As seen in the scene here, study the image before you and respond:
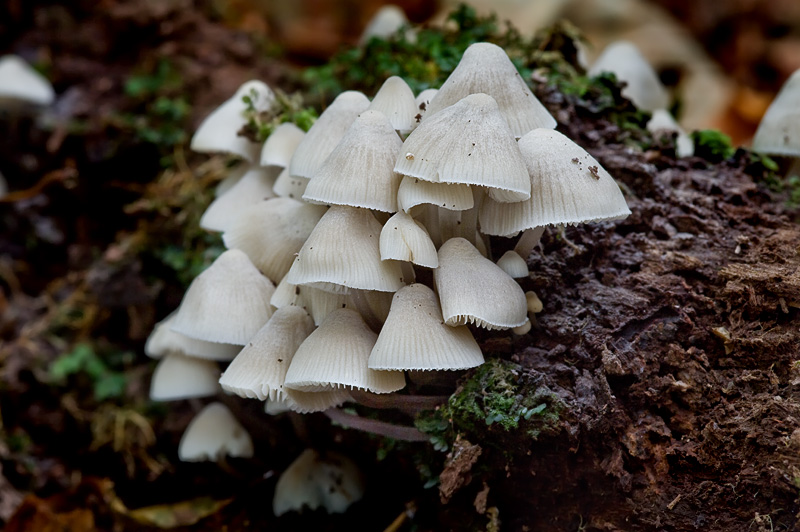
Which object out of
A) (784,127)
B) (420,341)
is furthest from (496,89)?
(784,127)

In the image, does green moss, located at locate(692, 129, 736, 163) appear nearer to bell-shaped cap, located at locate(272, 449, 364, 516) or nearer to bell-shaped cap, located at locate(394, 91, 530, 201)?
bell-shaped cap, located at locate(394, 91, 530, 201)

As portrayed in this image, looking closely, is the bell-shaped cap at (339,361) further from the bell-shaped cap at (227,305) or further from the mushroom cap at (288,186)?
the mushroom cap at (288,186)

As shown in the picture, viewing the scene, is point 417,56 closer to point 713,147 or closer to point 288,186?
point 288,186

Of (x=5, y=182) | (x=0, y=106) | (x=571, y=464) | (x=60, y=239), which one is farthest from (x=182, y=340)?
(x=0, y=106)

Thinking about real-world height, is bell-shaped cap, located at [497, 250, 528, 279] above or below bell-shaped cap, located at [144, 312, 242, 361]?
above

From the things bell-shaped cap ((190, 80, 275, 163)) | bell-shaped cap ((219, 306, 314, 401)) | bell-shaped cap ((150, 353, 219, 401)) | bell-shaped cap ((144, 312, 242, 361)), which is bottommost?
bell-shaped cap ((150, 353, 219, 401))

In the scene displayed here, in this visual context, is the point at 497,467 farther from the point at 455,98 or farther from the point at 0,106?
the point at 0,106

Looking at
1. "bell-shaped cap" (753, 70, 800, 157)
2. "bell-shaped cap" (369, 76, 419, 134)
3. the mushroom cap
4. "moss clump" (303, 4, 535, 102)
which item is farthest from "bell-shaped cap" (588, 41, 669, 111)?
the mushroom cap
